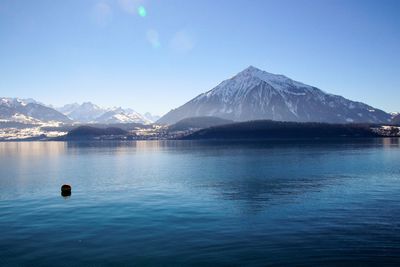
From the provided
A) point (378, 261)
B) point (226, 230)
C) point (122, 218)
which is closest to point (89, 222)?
point (122, 218)

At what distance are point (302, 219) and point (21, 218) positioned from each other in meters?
46.0

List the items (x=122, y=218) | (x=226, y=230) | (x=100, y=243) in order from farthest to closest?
(x=122, y=218)
(x=226, y=230)
(x=100, y=243)

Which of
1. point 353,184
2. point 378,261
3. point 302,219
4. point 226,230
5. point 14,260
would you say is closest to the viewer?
point 378,261

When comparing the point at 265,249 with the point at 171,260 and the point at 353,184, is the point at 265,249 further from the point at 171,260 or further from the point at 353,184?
the point at 353,184

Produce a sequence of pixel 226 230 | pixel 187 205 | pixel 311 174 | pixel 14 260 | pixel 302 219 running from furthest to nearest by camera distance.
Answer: pixel 311 174 → pixel 187 205 → pixel 302 219 → pixel 226 230 → pixel 14 260

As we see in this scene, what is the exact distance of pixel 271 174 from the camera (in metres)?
113

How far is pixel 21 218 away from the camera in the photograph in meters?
58.6

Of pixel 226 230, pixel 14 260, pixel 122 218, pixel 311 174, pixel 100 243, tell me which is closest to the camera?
pixel 14 260

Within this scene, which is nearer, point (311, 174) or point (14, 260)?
point (14, 260)

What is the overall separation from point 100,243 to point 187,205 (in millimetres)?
25084

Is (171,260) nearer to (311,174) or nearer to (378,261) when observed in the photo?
(378,261)

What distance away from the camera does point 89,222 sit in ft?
180

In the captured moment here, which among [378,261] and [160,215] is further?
[160,215]

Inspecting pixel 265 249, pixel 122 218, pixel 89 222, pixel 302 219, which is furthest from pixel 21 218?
pixel 302 219
